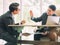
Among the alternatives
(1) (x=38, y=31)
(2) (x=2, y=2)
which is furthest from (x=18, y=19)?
(1) (x=38, y=31)

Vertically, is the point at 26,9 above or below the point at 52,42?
above

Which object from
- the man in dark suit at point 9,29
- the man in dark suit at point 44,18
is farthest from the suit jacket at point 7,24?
the man in dark suit at point 44,18

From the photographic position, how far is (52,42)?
2965 millimetres

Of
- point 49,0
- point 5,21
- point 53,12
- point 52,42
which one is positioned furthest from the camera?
point 49,0

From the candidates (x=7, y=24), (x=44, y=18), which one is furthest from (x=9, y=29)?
(x=44, y=18)

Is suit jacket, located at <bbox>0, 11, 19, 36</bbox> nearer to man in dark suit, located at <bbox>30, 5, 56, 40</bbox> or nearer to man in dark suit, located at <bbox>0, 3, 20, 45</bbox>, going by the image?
man in dark suit, located at <bbox>0, 3, 20, 45</bbox>

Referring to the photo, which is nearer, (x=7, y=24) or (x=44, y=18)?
(x=7, y=24)

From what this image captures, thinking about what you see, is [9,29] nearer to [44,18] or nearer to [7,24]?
[7,24]

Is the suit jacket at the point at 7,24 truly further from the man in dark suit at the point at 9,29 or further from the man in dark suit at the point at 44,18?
the man in dark suit at the point at 44,18

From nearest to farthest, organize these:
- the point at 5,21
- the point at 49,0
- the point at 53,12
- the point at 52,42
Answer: the point at 52,42
the point at 5,21
the point at 53,12
the point at 49,0

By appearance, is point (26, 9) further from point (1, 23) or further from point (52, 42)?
point (52, 42)

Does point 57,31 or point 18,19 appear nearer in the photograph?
point 57,31

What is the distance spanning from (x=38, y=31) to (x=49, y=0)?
1464 millimetres

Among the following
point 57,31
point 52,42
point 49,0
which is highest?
point 49,0
